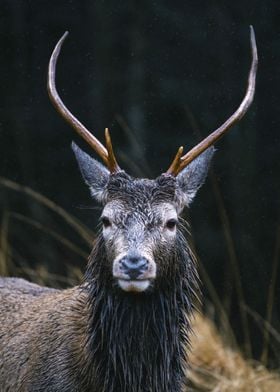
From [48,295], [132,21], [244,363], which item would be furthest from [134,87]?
[48,295]

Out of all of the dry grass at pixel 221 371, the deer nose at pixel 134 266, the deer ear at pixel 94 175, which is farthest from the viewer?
the dry grass at pixel 221 371

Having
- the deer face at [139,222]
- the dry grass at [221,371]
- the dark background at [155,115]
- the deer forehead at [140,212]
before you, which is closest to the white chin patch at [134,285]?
the deer face at [139,222]

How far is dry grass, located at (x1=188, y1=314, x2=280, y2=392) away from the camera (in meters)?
8.22

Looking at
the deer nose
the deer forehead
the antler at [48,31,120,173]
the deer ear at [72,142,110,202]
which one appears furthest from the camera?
the deer ear at [72,142,110,202]

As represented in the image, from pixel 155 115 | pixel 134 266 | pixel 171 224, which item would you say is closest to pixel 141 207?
pixel 171 224

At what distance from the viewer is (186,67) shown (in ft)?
38.0

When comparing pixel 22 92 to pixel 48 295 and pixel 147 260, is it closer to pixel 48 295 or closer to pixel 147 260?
pixel 48 295

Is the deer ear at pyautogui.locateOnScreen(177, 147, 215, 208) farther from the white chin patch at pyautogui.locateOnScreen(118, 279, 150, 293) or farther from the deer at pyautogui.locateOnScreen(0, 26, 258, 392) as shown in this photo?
the white chin patch at pyautogui.locateOnScreen(118, 279, 150, 293)

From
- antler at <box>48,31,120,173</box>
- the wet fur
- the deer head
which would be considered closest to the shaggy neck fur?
the wet fur

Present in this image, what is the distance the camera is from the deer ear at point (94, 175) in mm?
6414

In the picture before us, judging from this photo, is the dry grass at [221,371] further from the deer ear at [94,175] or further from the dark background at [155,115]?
the deer ear at [94,175]

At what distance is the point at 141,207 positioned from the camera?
600 centimetres

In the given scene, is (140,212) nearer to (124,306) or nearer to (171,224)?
(171,224)

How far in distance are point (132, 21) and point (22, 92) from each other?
1.75 metres
